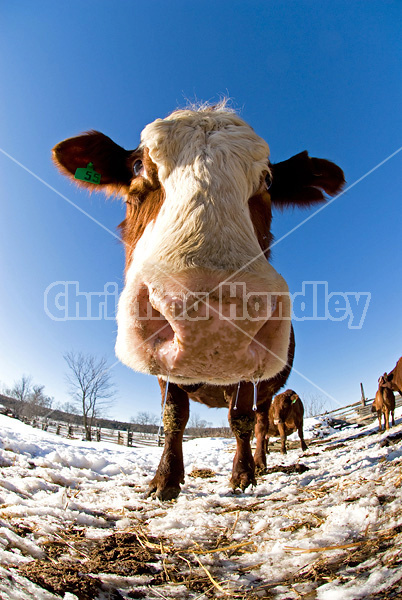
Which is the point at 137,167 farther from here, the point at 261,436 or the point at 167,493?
the point at 261,436

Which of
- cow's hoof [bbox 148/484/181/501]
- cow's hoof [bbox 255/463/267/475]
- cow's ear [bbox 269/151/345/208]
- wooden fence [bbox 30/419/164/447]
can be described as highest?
cow's ear [bbox 269/151/345/208]

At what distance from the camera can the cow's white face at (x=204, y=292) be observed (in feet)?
4.92

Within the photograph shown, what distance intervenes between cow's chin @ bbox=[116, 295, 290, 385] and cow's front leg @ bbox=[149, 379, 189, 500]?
2.20 metres

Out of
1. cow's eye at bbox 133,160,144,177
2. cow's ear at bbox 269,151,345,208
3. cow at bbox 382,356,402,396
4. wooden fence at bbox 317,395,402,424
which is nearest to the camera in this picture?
cow's eye at bbox 133,160,144,177

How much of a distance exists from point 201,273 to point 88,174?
3206 mm

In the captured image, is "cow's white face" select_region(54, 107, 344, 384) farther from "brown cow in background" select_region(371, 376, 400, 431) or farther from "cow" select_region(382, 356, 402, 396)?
"brown cow in background" select_region(371, 376, 400, 431)

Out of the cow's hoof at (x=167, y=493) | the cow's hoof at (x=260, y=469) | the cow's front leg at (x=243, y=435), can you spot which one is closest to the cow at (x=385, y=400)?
the cow's hoof at (x=260, y=469)

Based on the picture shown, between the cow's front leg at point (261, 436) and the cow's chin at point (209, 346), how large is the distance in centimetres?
446

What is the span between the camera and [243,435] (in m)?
4.19

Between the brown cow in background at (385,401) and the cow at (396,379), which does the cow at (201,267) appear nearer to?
the cow at (396,379)

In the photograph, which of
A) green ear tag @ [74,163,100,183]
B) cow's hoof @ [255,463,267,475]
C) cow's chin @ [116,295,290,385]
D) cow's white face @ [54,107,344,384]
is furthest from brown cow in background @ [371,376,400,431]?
green ear tag @ [74,163,100,183]

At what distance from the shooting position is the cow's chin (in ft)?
4.95

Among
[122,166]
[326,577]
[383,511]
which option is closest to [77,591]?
[326,577]

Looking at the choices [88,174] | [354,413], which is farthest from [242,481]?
[354,413]
